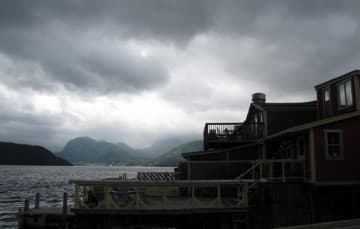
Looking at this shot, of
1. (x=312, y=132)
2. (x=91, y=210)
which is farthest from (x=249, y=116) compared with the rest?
(x=91, y=210)

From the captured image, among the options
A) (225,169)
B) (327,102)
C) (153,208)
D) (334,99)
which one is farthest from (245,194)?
(327,102)

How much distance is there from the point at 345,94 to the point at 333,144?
5.40 meters

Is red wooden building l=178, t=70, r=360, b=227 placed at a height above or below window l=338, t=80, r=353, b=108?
below

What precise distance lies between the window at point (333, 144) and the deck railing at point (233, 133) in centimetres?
928

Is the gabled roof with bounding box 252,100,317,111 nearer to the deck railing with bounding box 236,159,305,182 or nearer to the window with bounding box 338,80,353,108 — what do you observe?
the window with bounding box 338,80,353,108

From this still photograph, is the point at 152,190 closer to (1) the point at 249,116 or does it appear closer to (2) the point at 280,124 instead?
(2) the point at 280,124

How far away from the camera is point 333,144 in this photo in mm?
18578

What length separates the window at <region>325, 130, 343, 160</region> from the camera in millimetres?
18375

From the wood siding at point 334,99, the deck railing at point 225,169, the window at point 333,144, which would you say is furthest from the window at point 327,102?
the window at point 333,144

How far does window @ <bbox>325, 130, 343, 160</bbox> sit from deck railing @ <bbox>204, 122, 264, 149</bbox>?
30.4 ft

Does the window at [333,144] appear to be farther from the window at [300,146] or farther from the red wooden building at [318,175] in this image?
the window at [300,146]

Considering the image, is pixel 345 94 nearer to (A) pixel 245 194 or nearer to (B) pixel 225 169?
(B) pixel 225 169

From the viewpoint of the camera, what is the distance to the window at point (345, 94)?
2205 centimetres

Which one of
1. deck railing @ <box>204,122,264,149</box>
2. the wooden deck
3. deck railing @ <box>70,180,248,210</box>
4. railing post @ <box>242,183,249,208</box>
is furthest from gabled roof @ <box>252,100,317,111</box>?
the wooden deck
